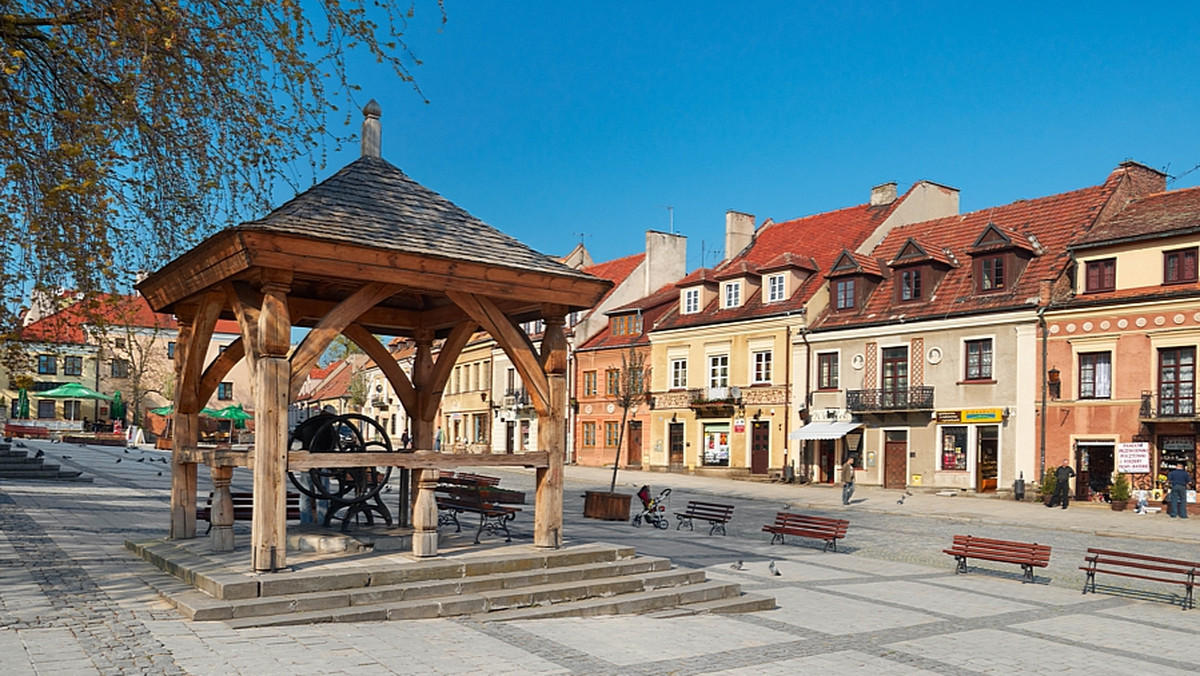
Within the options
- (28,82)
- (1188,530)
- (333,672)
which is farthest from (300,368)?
(1188,530)

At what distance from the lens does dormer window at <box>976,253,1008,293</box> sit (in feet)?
112

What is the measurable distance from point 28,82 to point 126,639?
6.28 meters

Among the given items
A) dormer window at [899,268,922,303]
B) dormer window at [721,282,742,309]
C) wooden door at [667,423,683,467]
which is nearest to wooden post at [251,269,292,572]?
dormer window at [899,268,922,303]

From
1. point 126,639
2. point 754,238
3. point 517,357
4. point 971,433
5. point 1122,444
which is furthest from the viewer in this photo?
point 754,238

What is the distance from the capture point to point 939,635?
11.2 m

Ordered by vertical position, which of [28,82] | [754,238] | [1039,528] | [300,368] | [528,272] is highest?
[754,238]

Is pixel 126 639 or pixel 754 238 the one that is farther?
pixel 754 238

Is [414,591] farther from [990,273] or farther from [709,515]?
[990,273]

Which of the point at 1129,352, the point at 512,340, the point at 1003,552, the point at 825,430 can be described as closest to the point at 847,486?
the point at 825,430

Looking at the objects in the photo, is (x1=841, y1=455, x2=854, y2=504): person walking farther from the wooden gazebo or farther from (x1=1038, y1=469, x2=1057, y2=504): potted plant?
the wooden gazebo

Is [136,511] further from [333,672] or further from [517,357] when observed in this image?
[333,672]

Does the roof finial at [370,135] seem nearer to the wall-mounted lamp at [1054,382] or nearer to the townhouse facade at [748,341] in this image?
the wall-mounted lamp at [1054,382]

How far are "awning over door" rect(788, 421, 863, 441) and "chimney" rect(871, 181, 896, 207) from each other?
1126cm

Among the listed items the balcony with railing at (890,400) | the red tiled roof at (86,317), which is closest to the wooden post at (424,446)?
the red tiled roof at (86,317)
